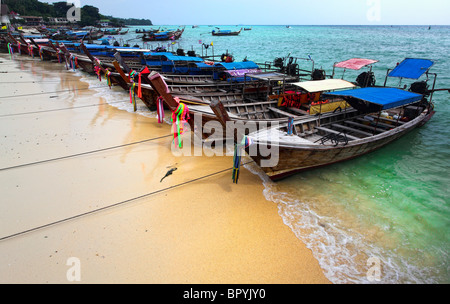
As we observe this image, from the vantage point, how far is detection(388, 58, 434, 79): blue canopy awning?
1218 cm

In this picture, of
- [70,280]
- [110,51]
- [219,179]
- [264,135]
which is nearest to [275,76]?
[264,135]

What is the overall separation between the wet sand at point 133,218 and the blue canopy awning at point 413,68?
1033 centimetres

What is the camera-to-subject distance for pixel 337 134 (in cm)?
871

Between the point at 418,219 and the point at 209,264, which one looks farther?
the point at 418,219

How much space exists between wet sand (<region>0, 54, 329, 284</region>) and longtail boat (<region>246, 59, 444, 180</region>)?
1316mm

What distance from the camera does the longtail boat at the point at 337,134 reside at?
7.18 metres

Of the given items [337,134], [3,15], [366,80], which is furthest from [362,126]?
[3,15]

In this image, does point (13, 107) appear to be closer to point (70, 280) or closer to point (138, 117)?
point (138, 117)

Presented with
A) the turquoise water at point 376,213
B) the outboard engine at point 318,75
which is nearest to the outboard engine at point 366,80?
the outboard engine at point 318,75

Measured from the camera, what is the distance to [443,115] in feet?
50.5

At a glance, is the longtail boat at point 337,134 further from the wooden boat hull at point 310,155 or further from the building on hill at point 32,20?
the building on hill at point 32,20

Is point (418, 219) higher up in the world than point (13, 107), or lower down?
lower down
